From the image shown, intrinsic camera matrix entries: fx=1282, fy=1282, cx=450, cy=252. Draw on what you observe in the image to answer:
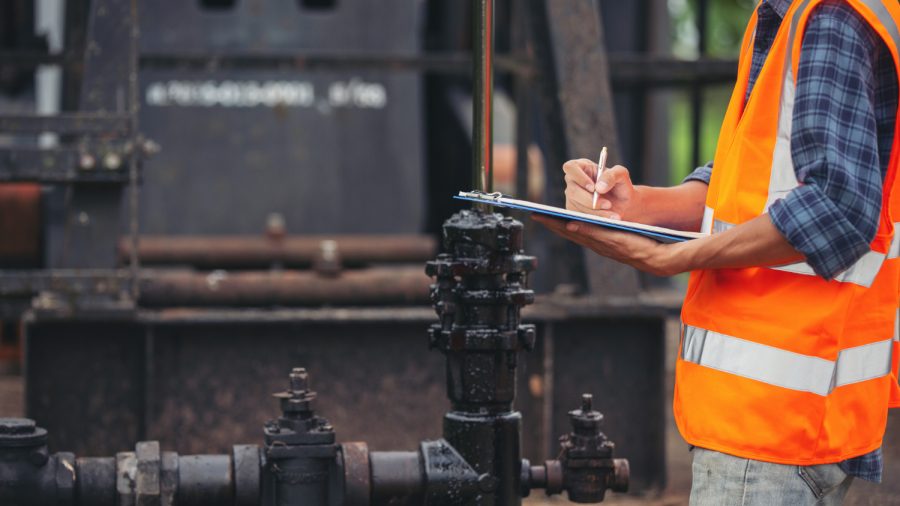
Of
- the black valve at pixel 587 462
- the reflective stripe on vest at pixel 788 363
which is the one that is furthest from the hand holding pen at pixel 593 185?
the black valve at pixel 587 462

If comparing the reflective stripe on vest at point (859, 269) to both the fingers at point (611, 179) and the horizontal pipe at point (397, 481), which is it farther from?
the horizontal pipe at point (397, 481)

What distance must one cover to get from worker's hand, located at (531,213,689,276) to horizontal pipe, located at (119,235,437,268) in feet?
14.0

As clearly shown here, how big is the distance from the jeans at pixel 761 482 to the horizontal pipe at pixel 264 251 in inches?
174

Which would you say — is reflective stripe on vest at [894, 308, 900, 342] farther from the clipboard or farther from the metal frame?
the metal frame

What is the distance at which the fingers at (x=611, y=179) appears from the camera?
2.30 m

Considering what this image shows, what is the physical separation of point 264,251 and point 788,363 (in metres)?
4.71

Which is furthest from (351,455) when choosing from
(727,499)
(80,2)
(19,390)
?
(19,390)

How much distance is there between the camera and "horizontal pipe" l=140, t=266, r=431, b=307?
15.3ft

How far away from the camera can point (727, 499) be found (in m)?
2.14

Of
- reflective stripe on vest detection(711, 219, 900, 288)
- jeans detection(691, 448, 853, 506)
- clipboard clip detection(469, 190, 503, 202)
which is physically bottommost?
jeans detection(691, 448, 853, 506)

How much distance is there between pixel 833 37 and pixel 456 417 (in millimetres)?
1315

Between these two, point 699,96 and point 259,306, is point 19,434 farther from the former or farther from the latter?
point 699,96

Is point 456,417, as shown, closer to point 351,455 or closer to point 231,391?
point 351,455

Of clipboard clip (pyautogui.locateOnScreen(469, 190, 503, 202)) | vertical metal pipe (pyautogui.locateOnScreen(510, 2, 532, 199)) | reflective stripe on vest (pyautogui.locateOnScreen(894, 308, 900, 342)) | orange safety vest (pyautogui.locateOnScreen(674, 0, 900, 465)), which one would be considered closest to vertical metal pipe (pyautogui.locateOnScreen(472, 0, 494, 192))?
clipboard clip (pyautogui.locateOnScreen(469, 190, 503, 202))
